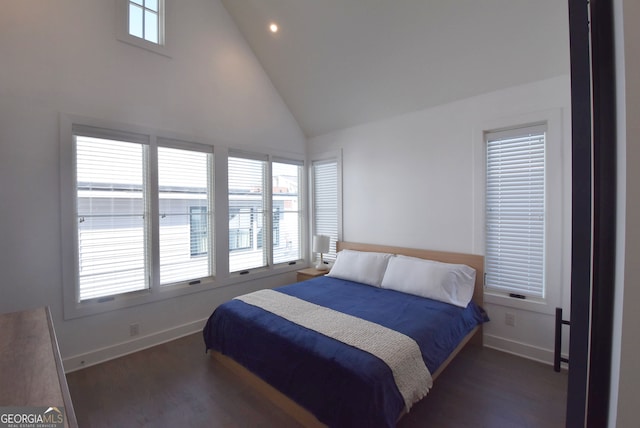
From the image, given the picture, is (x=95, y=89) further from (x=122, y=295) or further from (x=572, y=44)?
(x=572, y=44)

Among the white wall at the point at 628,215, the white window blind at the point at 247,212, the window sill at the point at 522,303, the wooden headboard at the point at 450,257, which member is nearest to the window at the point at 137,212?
the white window blind at the point at 247,212

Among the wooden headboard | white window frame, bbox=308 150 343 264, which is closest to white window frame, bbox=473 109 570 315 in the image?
the wooden headboard

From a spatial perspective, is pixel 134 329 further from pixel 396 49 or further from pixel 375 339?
pixel 396 49

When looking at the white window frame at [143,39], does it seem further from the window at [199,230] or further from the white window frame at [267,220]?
the window at [199,230]

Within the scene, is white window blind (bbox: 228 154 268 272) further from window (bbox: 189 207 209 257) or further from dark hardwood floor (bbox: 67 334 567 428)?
dark hardwood floor (bbox: 67 334 567 428)

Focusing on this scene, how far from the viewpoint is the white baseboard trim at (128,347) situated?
259 cm

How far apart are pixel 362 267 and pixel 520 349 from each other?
172 cm

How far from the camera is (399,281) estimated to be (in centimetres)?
306

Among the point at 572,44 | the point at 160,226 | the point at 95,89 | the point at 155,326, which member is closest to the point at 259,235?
the point at 160,226

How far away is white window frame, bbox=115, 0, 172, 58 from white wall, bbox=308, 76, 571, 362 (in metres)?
2.39

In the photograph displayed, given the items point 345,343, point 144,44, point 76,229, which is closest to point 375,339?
point 345,343

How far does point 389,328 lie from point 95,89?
336 centimetres

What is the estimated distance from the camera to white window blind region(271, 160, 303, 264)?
432 centimetres

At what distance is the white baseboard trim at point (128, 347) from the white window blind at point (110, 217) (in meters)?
0.52
